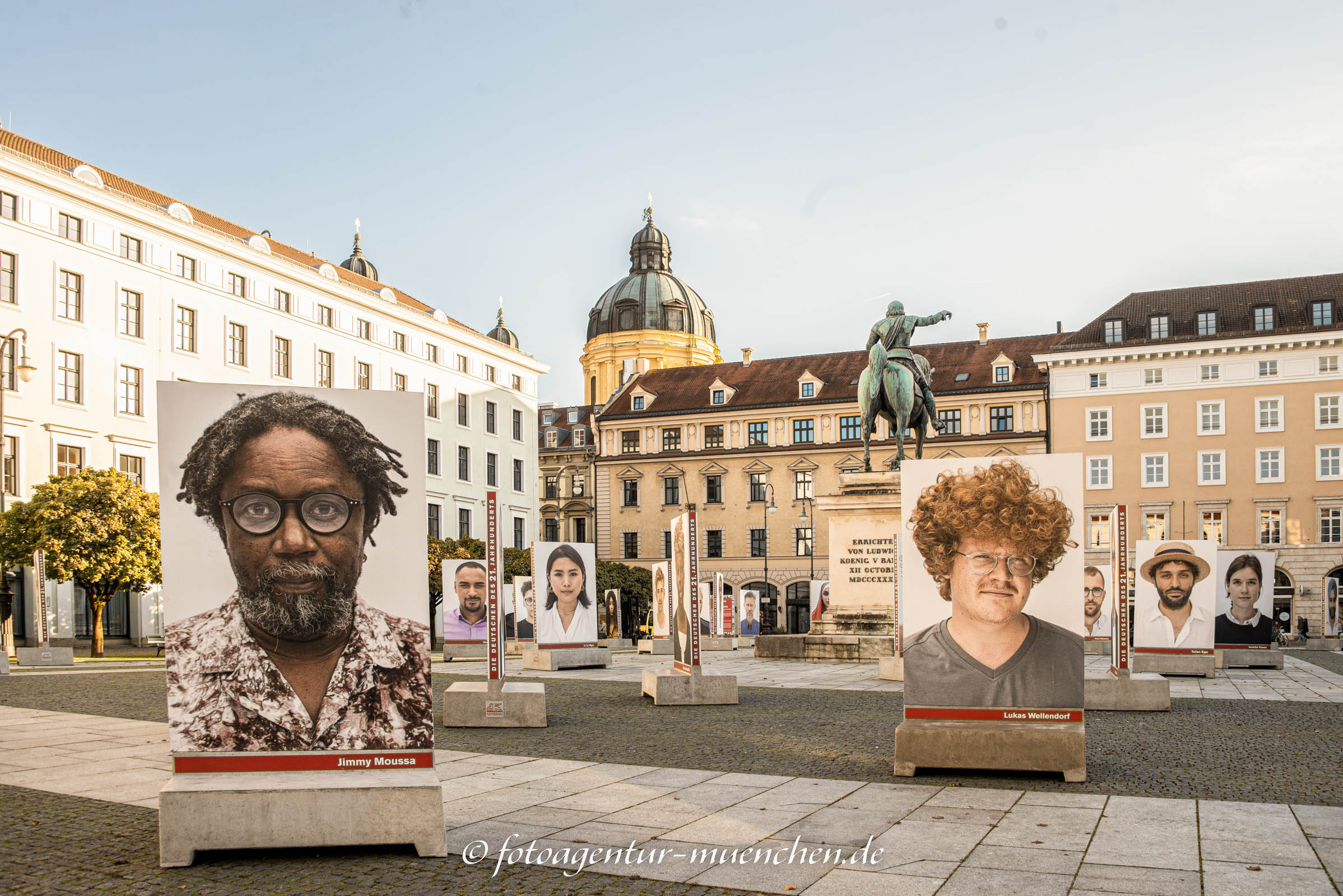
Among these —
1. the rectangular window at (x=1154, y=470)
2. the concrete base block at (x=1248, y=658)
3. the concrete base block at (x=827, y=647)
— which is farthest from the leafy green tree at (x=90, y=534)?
the rectangular window at (x=1154, y=470)

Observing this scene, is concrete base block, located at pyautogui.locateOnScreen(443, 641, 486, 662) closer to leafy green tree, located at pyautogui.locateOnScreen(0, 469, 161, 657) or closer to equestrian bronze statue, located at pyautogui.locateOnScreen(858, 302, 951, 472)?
equestrian bronze statue, located at pyautogui.locateOnScreen(858, 302, 951, 472)

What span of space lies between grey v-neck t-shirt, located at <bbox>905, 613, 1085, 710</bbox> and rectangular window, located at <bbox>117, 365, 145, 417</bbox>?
52566 millimetres

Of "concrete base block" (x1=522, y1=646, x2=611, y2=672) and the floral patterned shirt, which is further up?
the floral patterned shirt

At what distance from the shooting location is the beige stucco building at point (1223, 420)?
225ft

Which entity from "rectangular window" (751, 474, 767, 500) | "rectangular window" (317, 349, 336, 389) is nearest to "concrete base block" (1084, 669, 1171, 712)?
"rectangular window" (317, 349, 336, 389)

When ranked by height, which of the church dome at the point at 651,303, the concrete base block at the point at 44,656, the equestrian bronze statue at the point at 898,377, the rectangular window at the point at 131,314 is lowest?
the concrete base block at the point at 44,656

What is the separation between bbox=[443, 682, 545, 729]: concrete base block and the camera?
15664 mm

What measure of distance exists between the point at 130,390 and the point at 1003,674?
177 feet

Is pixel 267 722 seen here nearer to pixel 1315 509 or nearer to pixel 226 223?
pixel 226 223

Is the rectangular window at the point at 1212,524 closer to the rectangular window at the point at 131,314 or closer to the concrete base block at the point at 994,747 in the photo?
the rectangular window at the point at 131,314

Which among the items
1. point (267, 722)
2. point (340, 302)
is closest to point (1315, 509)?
point (340, 302)

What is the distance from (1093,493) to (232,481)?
70.2m

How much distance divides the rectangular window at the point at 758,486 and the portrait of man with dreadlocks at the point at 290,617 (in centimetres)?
7742

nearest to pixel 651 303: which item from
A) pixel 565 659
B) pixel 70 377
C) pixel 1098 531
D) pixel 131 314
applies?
pixel 1098 531
